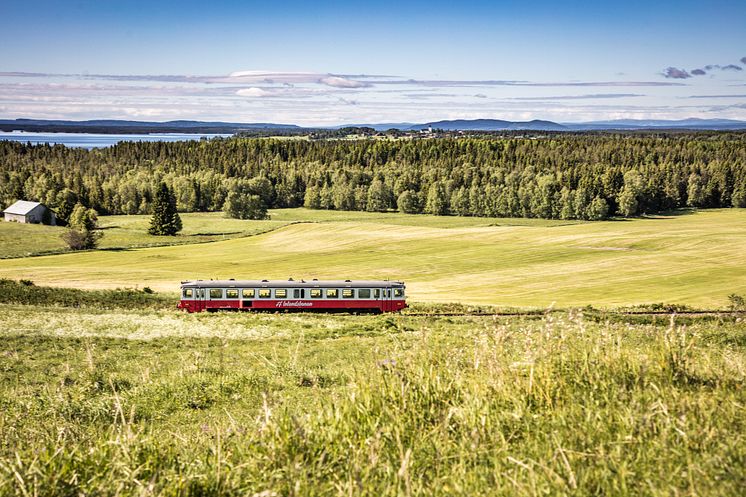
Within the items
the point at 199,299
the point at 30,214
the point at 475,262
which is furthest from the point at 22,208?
the point at 199,299

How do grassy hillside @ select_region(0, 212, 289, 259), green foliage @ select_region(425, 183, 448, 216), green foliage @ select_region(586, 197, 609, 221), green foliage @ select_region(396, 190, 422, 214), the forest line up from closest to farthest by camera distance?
grassy hillside @ select_region(0, 212, 289, 259), green foliage @ select_region(586, 197, 609, 221), the forest, green foliage @ select_region(425, 183, 448, 216), green foliage @ select_region(396, 190, 422, 214)

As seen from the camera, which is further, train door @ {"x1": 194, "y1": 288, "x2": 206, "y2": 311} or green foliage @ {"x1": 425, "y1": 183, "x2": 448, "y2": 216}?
green foliage @ {"x1": 425, "y1": 183, "x2": 448, "y2": 216}

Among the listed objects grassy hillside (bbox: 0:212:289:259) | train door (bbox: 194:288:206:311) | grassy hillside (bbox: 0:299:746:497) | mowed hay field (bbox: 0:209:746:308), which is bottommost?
grassy hillside (bbox: 0:212:289:259)

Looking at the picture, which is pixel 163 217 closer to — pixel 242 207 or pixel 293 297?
pixel 242 207

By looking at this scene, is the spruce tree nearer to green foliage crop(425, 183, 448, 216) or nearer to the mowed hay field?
the mowed hay field

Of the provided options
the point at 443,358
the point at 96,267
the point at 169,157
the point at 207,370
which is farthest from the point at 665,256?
the point at 169,157

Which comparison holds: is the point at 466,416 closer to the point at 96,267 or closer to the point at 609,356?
the point at 609,356

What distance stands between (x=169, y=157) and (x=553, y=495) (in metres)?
205

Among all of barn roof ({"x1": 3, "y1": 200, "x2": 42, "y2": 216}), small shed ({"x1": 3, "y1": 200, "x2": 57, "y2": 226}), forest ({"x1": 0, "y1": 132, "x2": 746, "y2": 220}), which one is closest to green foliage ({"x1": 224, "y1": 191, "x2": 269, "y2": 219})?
forest ({"x1": 0, "y1": 132, "x2": 746, "y2": 220})

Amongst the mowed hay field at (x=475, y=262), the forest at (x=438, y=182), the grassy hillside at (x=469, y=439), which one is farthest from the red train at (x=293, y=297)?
the forest at (x=438, y=182)

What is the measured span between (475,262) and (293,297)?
1438 inches

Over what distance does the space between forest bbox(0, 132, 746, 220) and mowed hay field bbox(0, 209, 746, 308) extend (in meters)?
25.6

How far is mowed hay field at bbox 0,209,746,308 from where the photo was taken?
56.3m

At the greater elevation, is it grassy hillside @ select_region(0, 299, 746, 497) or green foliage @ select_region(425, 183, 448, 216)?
grassy hillside @ select_region(0, 299, 746, 497)
